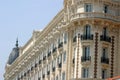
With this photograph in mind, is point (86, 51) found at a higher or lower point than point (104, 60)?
higher

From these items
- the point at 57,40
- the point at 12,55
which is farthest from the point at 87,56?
the point at 12,55

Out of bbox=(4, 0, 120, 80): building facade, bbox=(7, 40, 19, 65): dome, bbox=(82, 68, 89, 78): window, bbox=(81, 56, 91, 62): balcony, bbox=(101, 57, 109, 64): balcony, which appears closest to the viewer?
bbox=(82, 68, 89, 78): window

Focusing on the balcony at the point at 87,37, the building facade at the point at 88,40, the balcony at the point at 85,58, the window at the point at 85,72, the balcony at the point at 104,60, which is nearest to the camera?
the window at the point at 85,72

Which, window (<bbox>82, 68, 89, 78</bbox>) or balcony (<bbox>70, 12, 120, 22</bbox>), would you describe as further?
balcony (<bbox>70, 12, 120, 22</bbox>)

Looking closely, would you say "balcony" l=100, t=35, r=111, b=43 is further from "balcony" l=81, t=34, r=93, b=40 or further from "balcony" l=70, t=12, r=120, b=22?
"balcony" l=70, t=12, r=120, b=22

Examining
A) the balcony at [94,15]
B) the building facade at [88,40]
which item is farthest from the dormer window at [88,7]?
the balcony at [94,15]

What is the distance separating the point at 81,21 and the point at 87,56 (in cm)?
555

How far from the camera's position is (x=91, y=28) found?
275 ft

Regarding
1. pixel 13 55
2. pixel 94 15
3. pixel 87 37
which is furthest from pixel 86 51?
pixel 13 55

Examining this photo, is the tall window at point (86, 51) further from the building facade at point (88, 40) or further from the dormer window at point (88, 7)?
the dormer window at point (88, 7)

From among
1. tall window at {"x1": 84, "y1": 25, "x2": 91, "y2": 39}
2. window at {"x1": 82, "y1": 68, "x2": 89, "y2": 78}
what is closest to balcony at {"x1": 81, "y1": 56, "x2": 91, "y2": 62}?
window at {"x1": 82, "y1": 68, "x2": 89, "y2": 78}

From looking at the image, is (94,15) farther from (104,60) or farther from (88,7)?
(104,60)

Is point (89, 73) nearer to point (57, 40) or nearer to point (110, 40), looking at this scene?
point (110, 40)

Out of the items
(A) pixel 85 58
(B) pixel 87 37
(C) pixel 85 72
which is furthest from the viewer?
(B) pixel 87 37
